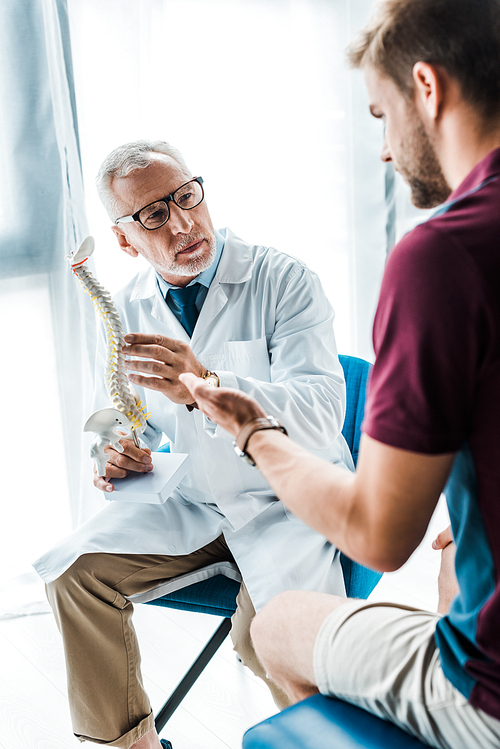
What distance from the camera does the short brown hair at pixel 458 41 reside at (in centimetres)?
74

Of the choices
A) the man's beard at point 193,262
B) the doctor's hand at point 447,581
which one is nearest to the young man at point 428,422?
Result: the doctor's hand at point 447,581

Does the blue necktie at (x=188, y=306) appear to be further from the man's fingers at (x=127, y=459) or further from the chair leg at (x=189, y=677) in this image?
the chair leg at (x=189, y=677)

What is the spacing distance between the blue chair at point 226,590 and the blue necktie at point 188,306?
0.44 metres

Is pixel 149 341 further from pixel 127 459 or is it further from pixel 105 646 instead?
pixel 105 646

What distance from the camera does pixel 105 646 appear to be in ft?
4.82

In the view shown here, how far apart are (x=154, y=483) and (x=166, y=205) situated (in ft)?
2.23

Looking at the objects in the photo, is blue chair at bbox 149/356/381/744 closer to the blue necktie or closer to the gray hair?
the blue necktie

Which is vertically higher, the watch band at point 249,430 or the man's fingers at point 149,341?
the man's fingers at point 149,341

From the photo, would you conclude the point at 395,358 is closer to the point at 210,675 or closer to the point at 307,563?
the point at 307,563

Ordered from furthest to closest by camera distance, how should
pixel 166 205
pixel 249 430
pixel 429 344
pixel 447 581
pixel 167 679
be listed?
pixel 167 679 < pixel 166 205 < pixel 447 581 < pixel 249 430 < pixel 429 344

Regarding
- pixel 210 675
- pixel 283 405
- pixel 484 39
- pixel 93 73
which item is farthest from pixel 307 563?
pixel 93 73

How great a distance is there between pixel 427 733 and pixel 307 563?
0.61m

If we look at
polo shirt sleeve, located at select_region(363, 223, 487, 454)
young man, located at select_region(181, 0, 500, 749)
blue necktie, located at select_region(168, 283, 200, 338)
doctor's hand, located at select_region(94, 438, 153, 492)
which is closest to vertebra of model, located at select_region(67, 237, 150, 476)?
doctor's hand, located at select_region(94, 438, 153, 492)

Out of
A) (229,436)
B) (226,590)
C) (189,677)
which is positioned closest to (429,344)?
(229,436)
